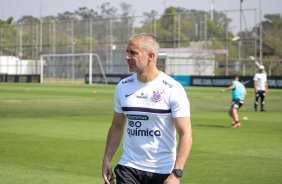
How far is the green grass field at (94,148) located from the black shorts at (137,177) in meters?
5.06

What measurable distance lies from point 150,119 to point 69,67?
3019 inches

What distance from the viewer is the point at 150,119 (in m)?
6.50

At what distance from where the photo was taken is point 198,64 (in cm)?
7106

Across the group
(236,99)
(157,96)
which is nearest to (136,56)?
(157,96)

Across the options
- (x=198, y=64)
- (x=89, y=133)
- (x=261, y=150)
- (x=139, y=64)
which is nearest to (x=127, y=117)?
(x=139, y=64)

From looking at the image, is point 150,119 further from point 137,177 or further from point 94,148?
point 94,148

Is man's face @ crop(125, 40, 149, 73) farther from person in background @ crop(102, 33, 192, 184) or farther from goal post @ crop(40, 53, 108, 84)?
goal post @ crop(40, 53, 108, 84)

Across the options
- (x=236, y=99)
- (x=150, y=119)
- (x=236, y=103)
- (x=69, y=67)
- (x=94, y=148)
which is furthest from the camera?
(x=69, y=67)

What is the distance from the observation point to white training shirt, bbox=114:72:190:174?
6434 mm

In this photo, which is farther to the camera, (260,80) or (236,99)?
(260,80)

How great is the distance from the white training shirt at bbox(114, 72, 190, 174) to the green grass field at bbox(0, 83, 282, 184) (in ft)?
16.9

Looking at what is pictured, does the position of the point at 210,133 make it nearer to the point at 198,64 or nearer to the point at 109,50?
the point at 198,64

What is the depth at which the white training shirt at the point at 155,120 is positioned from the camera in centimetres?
643

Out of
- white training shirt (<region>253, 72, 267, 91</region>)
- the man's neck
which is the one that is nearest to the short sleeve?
the man's neck
